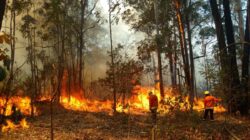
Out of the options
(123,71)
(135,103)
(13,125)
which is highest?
(123,71)

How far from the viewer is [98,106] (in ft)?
84.9

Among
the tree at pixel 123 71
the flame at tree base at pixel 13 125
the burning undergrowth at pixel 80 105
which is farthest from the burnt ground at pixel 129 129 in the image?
the tree at pixel 123 71

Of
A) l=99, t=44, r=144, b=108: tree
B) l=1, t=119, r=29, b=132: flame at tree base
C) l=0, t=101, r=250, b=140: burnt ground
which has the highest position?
l=99, t=44, r=144, b=108: tree

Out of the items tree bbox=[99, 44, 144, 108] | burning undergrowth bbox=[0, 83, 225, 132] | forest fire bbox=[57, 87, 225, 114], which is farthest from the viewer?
tree bbox=[99, 44, 144, 108]

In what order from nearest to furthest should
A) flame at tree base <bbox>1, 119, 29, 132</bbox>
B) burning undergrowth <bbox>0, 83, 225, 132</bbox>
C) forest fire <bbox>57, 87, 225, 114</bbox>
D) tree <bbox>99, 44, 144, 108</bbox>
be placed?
flame at tree base <bbox>1, 119, 29, 132</bbox>, burning undergrowth <bbox>0, 83, 225, 132</bbox>, forest fire <bbox>57, 87, 225, 114</bbox>, tree <bbox>99, 44, 144, 108</bbox>

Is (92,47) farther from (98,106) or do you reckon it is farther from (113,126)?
(113,126)

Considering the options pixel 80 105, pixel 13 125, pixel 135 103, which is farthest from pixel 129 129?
pixel 135 103

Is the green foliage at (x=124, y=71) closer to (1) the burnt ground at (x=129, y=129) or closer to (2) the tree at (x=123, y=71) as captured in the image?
(2) the tree at (x=123, y=71)

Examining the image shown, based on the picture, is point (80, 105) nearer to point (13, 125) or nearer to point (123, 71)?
point (123, 71)

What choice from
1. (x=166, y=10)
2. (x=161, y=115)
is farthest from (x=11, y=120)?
(x=166, y=10)

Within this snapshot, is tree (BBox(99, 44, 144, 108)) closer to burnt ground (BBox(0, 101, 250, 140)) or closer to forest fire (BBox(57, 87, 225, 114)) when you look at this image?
forest fire (BBox(57, 87, 225, 114))

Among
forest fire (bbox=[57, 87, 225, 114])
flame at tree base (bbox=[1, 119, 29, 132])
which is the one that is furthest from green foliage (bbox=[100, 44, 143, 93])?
flame at tree base (bbox=[1, 119, 29, 132])

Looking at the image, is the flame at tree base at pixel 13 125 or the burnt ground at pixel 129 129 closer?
the burnt ground at pixel 129 129

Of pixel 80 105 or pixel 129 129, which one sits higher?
pixel 80 105
